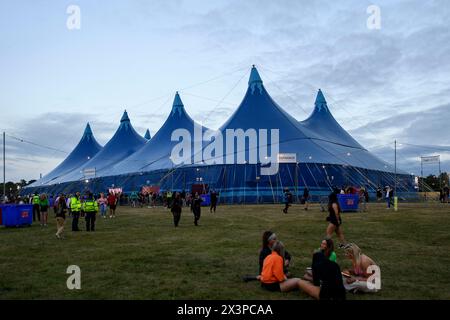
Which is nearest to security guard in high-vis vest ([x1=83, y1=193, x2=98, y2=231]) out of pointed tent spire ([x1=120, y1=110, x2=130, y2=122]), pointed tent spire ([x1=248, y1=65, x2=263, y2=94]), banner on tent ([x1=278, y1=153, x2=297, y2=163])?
banner on tent ([x1=278, y1=153, x2=297, y2=163])

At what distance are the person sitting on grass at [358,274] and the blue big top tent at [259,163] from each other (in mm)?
26240

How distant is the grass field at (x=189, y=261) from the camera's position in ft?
21.9

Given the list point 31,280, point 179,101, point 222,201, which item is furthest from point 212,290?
point 179,101

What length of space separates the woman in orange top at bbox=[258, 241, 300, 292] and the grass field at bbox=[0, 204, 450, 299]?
0.13 metres

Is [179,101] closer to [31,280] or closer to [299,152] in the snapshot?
[299,152]

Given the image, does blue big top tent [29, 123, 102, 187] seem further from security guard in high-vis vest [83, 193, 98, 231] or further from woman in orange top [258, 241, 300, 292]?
woman in orange top [258, 241, 300, 292]

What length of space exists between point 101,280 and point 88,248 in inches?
168

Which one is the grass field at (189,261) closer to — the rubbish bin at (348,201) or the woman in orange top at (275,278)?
the woman in orange top at (275,278)

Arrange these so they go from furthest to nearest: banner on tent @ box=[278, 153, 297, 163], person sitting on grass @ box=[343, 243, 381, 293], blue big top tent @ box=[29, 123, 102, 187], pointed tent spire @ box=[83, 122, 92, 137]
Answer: pointed tent spire @ box=[83, 122, 92, 137]
blue big top tent @ box=[29, 123, 102, 187]
banner on tent @ box=[278, 153, 297, 163]
person sitting on grass @ box=[343, 243, 381, 293]

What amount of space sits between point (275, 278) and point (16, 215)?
1607 cm

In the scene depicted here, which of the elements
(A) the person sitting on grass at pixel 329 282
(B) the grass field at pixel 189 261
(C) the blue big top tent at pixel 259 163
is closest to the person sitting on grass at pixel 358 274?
(B) the grass field at pixel 189 261

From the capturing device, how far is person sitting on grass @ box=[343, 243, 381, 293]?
6.64m

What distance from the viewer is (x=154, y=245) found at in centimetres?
1184

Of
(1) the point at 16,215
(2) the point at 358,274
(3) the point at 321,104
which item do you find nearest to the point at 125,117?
(3) the point at 321,104
